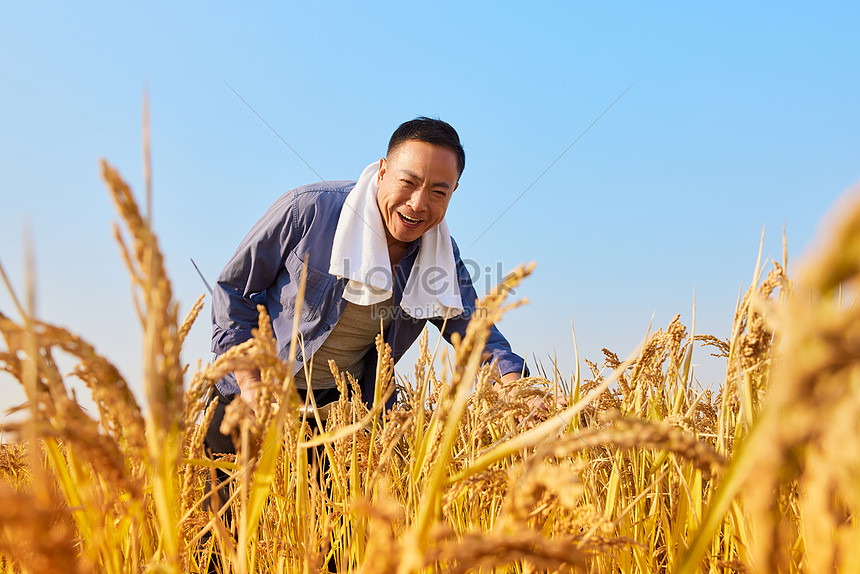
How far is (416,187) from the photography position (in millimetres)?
2951

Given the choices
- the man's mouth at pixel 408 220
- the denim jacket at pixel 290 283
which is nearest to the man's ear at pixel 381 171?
the denim jacket at pixel 290 283

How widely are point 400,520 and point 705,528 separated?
839mm

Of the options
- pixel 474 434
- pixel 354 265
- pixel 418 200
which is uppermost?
pixel 418 200

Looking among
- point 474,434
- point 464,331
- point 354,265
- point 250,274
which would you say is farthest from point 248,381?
point 464,331

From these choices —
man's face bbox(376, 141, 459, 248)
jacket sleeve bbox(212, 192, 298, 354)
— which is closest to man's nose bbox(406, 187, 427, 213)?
man's face bbox(376, 141, 459, 248)

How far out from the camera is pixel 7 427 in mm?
550

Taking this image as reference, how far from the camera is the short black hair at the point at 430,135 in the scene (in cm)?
295

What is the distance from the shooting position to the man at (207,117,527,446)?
2.88m

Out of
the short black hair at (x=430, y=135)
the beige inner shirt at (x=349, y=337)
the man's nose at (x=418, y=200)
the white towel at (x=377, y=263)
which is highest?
the short black hair at (x=430, y=135)

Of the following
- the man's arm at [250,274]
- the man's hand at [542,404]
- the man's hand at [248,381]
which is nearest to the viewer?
the man's hand at [542,404]

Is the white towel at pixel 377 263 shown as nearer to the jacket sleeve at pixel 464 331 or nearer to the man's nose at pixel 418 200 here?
the jacket sleeve at pixel 464 331

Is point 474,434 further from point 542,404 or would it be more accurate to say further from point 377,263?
point 377,263

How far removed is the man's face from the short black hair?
1.5 inches

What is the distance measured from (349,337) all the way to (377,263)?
19.4 inches
